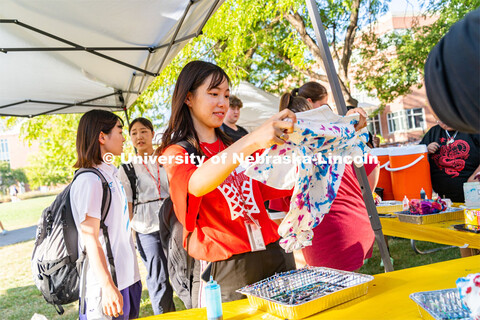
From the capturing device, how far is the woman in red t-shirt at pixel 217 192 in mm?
1482

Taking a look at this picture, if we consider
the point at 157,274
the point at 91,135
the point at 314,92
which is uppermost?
the point at 314,92

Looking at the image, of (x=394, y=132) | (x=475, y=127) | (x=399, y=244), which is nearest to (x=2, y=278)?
(x=399, y=244)

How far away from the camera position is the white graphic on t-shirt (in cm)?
169

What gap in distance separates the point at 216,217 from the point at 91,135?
1182 mm

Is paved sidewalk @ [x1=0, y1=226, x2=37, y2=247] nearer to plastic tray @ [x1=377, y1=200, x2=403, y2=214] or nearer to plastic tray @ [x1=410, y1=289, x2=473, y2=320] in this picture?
plastic tray @ [x1=377, y1=200, x2=403, y2=214]

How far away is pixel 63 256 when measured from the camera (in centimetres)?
229

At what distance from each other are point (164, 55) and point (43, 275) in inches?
85.9

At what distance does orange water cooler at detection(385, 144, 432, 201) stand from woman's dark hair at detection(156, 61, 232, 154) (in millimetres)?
2466

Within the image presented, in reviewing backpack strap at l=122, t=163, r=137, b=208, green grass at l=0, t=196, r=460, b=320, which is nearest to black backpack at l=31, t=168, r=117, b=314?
backpack strap at l=122, t=163, r=137, b=208

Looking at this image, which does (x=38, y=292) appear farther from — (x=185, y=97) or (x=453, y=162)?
(x=453, y=162)

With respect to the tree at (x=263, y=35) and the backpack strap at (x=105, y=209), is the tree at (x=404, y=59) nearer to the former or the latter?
the tree at (x=263, y=35)

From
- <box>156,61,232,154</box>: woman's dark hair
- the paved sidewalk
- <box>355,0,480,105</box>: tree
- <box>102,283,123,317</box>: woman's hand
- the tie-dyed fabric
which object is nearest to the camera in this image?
the tie-dyed fabric

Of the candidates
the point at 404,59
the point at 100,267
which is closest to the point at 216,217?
the point at 100,267

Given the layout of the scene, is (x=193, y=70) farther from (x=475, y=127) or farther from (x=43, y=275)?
→ (x=43, y=275)
